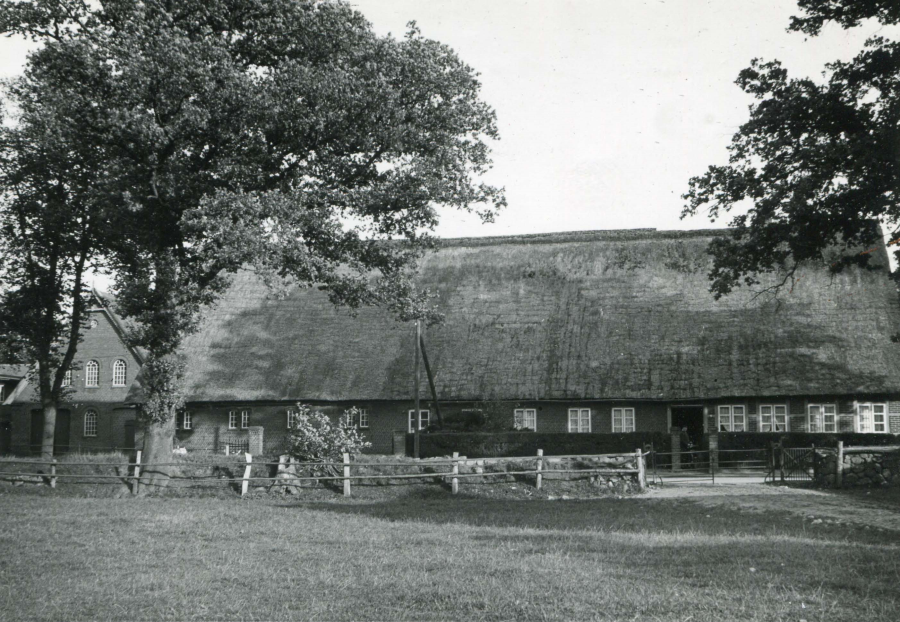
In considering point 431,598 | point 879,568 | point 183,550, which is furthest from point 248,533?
point 879,568

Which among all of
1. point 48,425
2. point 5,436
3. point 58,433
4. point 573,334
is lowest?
point 5,436

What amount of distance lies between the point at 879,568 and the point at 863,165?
11.8 m

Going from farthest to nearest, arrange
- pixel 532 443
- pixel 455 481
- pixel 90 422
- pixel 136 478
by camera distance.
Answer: pixel 90 422
pixel 532 443
pixel 136 478
pixel 455 481

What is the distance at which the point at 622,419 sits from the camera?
112 ft

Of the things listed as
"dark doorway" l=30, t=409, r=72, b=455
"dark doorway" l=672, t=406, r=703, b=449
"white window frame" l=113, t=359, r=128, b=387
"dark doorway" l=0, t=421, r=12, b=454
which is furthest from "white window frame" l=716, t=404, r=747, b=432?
"dark doorway" l=0, t=421, r=12, b=454

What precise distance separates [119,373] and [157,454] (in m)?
28.5

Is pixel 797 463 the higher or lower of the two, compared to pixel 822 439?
lower

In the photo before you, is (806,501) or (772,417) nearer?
(806,501)

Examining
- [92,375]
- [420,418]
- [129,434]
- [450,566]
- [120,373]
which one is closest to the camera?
[450,566]

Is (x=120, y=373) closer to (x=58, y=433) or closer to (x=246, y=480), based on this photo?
(x=58, y=433)

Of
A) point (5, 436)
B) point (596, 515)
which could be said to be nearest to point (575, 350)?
point (596, 515)

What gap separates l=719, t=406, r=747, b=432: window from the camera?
32969mm

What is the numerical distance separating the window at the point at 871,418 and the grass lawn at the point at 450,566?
18032 mm

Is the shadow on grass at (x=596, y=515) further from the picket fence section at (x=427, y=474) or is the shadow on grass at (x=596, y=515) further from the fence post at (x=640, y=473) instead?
the fence post at (x=640, y=473)
